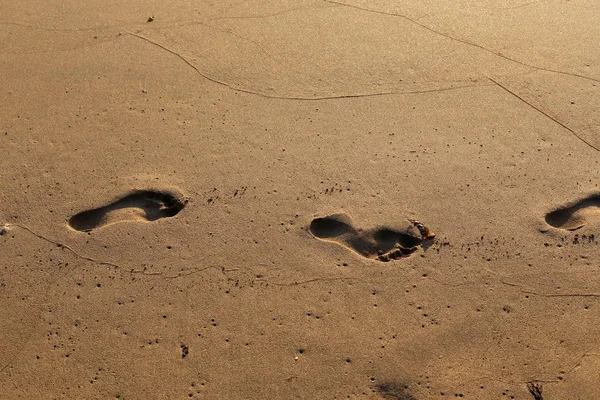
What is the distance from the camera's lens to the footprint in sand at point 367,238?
362 cm

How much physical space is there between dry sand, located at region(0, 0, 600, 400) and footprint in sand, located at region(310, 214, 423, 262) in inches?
0.5

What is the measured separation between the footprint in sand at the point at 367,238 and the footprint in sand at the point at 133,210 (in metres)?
0.83

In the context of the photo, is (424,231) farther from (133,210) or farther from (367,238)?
(133,210)

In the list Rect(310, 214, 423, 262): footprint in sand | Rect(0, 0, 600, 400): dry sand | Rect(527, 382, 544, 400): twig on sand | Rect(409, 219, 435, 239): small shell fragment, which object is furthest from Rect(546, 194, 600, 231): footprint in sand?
Rect(527, 382, 544, 400): twig on sand

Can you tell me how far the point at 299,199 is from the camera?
12.6ft

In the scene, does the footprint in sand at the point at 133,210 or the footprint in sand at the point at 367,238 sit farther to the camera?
the footprint in sand at the point at 133,210

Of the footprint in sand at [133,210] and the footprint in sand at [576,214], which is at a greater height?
the footprint in sand at [576,214]

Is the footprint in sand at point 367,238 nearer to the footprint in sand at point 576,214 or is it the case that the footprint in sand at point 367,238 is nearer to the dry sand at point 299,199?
the dry sand at point 299,199

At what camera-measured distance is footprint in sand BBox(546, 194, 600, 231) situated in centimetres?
375

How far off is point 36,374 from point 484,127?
2.95 m

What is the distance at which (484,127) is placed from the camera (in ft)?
13.9

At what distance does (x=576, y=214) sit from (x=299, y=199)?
1578 mm

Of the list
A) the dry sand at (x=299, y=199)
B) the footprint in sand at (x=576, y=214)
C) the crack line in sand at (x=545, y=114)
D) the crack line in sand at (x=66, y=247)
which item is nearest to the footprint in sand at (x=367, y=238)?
the dry sand at (x=299, y=199)

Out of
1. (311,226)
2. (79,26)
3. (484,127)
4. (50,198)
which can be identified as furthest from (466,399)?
(79,26)
